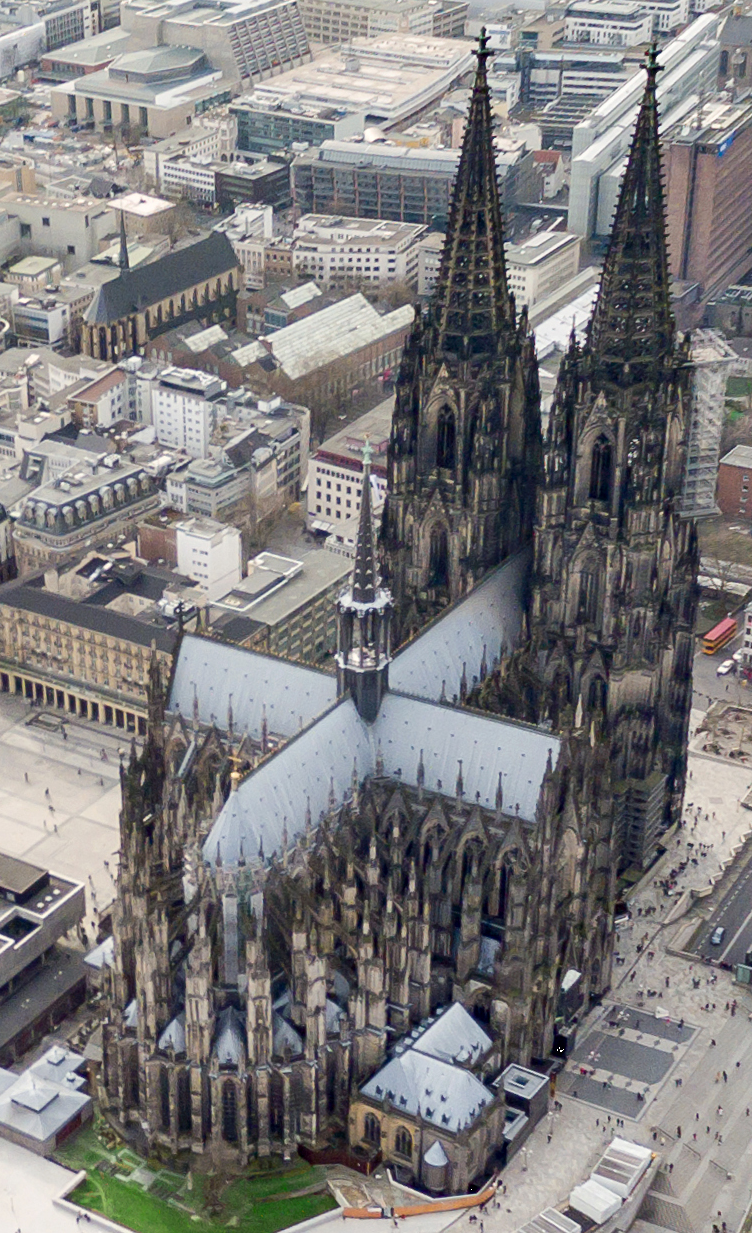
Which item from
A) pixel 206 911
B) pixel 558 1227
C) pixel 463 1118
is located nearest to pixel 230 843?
pixel 206 911

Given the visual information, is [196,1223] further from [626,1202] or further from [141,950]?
[626,1202]

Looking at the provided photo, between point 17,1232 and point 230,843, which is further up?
point 230,843

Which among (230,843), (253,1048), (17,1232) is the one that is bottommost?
(17,1232)

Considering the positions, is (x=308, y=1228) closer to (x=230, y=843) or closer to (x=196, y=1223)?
(x=196, y=1223)

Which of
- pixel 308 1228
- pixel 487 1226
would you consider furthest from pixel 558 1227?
pixel 308 1228

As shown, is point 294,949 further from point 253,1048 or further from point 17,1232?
point 17,1232

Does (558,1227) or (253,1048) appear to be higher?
(253,1048)

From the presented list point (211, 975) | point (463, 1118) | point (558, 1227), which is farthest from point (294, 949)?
point (558, 1227)
